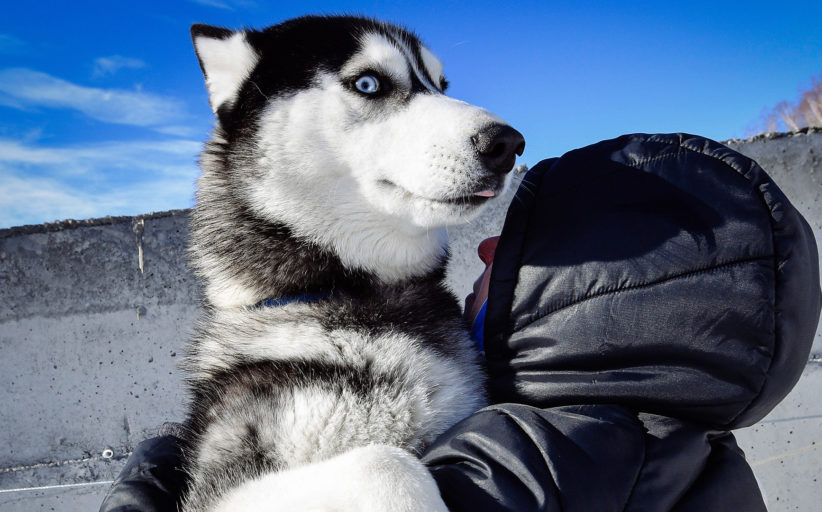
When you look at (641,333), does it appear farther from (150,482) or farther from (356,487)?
(150,482)

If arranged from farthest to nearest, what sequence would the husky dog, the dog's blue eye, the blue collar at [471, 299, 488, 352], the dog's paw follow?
the dog's blue eye, the blue collar at [471, 299, 488, 352], the husky dog, the dog's paw

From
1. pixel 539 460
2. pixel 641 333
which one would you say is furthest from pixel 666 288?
pixel 539 460

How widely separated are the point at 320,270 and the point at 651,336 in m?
0.81

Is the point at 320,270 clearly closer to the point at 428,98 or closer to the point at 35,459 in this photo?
the point at 428,98

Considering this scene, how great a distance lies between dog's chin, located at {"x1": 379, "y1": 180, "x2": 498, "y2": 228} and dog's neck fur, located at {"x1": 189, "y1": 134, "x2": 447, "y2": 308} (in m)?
0.10

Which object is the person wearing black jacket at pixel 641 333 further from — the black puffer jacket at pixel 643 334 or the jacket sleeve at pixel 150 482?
the jacket sleeve at pixel 150 482

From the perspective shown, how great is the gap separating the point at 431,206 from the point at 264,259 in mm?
468

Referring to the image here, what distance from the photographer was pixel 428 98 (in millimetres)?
1680

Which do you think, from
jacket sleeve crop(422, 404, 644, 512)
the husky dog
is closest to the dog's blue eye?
the husky dog

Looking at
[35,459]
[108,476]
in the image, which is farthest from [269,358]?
[35,459]

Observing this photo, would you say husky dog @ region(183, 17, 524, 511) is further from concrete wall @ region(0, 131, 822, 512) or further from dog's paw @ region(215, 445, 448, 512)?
concrete wall @ region(0, 131, 822, 512)

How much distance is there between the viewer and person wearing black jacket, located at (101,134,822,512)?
3.56 feet

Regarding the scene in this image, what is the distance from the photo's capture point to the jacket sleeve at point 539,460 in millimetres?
1025

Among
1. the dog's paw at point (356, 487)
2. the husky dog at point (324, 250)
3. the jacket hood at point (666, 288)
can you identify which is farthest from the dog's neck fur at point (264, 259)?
the dog's paw at point (356, 487)
